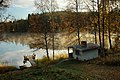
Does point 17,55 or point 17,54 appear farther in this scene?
point 17,54

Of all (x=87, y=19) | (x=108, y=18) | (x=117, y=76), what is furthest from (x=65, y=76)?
(x=87, y=19)

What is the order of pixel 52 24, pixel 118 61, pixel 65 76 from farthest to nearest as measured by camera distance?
pixel 52 24, pixel 118 61, pixel 65 76

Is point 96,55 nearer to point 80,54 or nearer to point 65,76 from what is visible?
point 80,54

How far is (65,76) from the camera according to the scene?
1808 cm

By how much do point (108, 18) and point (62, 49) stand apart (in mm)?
24875

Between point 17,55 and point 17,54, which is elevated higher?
point 17,54

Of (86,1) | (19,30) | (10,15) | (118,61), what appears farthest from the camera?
(19,30)

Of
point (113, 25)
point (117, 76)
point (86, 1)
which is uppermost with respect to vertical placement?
point (86, 1)

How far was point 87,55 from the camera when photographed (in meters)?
37.2

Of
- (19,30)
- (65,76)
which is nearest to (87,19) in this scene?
(65,76)

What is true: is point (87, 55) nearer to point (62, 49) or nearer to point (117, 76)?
point (117, 76)

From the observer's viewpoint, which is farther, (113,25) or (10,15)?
(113,25)

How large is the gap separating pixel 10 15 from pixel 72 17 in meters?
17.9

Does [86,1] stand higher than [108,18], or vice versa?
[86,1]
